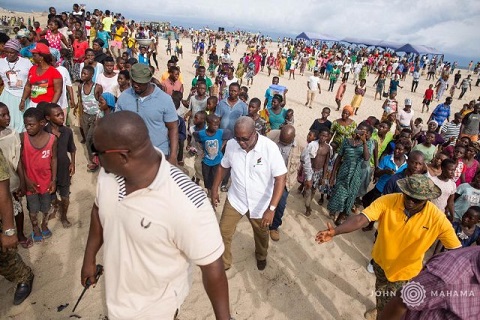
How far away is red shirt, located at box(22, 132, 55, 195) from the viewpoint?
139 inches

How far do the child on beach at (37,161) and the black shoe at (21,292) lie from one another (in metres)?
0.99

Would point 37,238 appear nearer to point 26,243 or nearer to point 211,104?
point 26,243

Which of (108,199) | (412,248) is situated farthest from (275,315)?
(108,199)

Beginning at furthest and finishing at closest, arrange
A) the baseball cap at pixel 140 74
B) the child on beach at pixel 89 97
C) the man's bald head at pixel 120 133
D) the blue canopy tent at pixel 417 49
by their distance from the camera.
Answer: the blue canopy tent at pixel 417 49
the child on beach at pixel 89 97
the baseball cap at pixel 140 74
the man's bald head at pixel 120 133

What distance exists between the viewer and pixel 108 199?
1.57 m

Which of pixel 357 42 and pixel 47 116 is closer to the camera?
pixel 47 116

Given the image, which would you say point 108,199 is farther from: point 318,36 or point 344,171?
point 318,36

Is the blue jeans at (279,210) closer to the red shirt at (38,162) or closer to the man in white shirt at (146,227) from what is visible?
the man in white shirt at (146,227)

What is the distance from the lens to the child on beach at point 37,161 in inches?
136

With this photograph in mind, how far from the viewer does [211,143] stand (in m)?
4.94

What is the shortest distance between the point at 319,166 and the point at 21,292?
4.43 metres

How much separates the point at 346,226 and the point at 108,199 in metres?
2.07


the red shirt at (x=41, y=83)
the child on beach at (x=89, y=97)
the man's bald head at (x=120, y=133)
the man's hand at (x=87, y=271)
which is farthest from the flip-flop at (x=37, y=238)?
the man's bald head at (x=120, y=133)

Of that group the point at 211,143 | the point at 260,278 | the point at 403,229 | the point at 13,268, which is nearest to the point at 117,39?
the point at 211,143
